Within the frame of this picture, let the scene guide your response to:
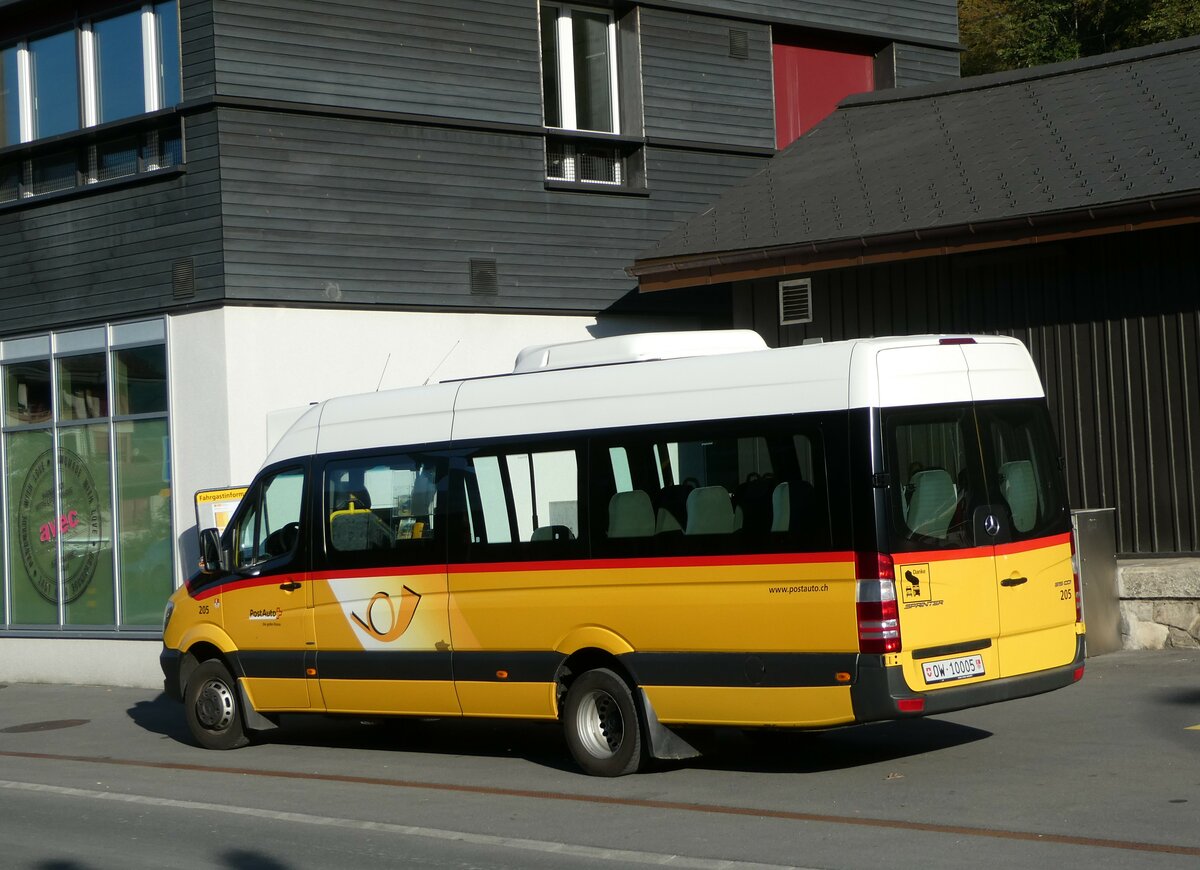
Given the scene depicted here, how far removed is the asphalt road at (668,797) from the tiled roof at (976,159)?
435cm

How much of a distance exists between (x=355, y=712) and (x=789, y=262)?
6.76m

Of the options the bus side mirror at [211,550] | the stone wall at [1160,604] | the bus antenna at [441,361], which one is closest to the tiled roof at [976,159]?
the bus antenna at [441,361]

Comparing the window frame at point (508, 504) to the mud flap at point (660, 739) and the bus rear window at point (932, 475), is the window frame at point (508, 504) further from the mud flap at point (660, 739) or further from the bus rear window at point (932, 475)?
the bus rear window at point (932, 475)

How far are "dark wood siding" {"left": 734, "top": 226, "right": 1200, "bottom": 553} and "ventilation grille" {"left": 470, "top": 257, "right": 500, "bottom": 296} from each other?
487 centimetres

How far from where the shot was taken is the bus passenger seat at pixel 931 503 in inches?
360

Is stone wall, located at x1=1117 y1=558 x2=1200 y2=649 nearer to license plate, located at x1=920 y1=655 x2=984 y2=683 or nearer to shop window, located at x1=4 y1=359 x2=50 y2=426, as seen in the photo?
license plate, located at x1=920 y1=655 x2=984 y2=683

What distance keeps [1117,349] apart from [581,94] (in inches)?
286

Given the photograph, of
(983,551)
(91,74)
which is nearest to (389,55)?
(91,74)

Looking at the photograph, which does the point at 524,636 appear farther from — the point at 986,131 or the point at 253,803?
the point at 986,131

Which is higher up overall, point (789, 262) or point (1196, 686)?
point (789, 262)

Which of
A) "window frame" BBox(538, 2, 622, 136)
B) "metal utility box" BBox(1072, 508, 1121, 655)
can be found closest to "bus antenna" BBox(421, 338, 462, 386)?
"window frame" BBox(538, 2, 622, 136)

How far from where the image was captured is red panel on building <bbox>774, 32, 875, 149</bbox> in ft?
69.6

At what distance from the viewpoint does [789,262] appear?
16.1 metres

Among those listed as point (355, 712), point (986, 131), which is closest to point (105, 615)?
point (355, 712)
